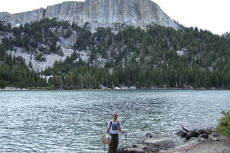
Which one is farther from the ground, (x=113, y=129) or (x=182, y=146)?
(x=113, y=129)

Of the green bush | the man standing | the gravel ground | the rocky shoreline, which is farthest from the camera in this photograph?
the green bush

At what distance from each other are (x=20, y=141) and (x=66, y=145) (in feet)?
20.3

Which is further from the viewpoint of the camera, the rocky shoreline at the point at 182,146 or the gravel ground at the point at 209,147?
the rocky shoreline at the point at 182,146

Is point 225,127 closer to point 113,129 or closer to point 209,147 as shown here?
point 209,147

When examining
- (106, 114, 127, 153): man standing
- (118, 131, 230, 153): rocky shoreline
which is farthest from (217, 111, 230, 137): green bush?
(106, 114, 127, 153): man standing

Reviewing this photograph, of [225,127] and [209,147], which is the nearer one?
[209,147]

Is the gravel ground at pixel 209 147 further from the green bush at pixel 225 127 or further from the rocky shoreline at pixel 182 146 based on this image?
the green bush at pixel 225 127

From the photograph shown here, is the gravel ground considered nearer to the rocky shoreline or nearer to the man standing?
the rocky shoreline

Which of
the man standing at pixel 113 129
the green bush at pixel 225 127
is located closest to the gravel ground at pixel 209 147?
the green bush at pixel 225 127

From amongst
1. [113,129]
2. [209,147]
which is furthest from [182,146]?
[113,129]

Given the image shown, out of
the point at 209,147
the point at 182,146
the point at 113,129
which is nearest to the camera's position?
the point at 113,129

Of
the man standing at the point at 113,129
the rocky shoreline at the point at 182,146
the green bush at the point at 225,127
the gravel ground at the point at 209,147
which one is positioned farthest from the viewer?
the green bush at the point at 225,127

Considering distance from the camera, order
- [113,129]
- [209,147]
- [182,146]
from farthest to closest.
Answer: [182,146] → [209,147] → [113,129]

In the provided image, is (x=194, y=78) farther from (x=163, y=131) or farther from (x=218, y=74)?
(x=163, y=131)
